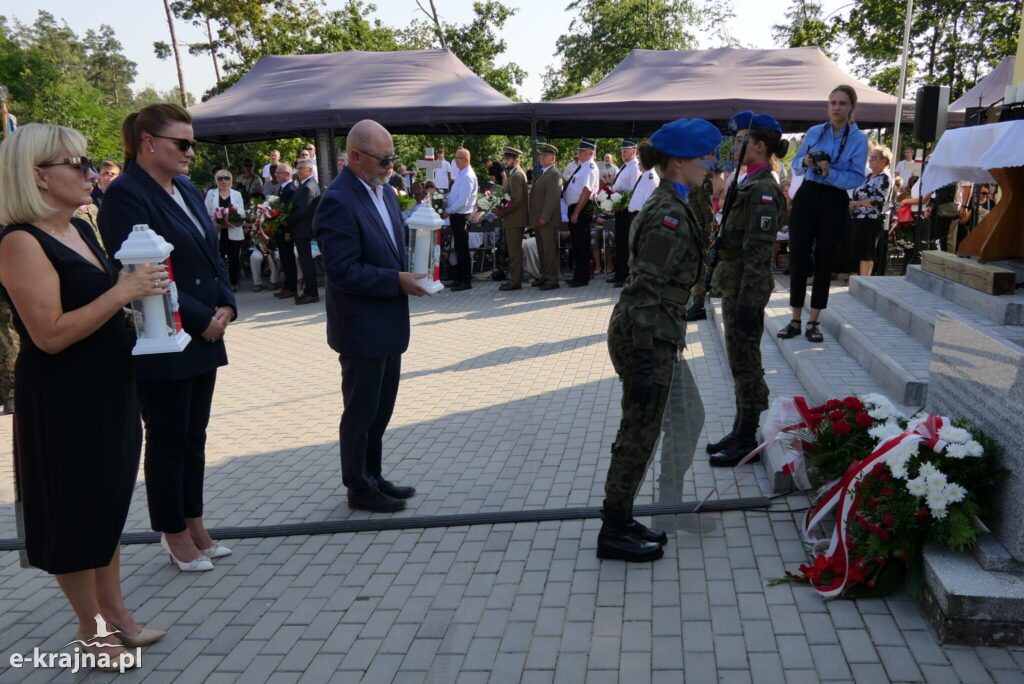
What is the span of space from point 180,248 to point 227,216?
11.3 metres

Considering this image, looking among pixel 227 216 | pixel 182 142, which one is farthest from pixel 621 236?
pixel 182 142

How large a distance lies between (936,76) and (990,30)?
6.63 feet

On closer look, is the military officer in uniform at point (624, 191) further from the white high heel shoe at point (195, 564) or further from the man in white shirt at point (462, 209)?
the white high heel shoe at point (195, 564)

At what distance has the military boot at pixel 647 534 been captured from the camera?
4070mm

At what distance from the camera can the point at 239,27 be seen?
1220 inches

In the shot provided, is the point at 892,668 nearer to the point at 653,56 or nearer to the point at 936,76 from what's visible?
the point at 653,56

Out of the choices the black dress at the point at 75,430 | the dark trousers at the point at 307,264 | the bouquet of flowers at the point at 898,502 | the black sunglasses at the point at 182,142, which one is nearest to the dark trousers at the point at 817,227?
the bouquet of flowers at the point at 898,502

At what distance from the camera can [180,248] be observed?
3.81 meters

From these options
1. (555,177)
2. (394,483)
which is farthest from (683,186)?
(555,177)

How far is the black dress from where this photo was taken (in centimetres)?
301

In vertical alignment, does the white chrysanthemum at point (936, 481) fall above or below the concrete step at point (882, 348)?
above

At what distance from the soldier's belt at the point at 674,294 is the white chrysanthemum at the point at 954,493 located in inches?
52.2

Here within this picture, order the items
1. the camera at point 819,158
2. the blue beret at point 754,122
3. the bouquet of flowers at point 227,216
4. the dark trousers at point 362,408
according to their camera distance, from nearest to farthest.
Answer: the dark trousers at point 362,408 → the blue beret at point 754,122 → the camera at point 819,158 → the bouquet of flowers at point 227,216

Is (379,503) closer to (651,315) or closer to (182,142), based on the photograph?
(651,315)
